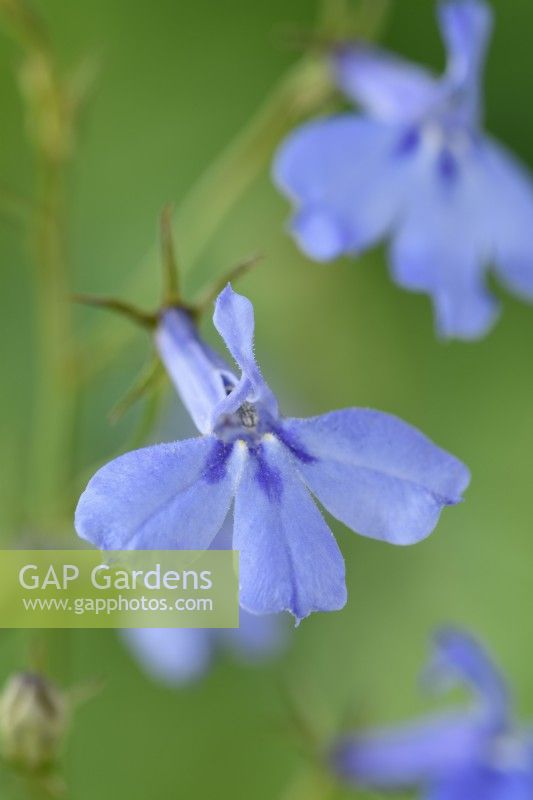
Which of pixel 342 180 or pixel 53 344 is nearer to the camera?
pixel 342 180

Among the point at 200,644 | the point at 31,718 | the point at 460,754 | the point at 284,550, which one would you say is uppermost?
the point at 284,550

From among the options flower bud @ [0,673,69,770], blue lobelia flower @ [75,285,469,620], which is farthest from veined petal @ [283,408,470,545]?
flower bud @ [0,673,69,770]

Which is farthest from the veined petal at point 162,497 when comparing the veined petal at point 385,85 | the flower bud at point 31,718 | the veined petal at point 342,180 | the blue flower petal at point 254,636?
the blue flower petal at point 254,636

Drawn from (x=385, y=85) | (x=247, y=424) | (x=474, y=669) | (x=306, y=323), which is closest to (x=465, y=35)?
(x=385, y=85)

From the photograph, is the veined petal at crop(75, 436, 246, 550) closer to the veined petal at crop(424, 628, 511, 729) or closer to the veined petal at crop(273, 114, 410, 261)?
the veined petal at crop(273, 114, 410, 261)

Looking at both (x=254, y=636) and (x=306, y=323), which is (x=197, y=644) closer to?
(x=254, y=636)

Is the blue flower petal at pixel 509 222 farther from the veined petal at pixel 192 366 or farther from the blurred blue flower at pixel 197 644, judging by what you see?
the blurred blue flower at pixel 197 644
